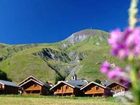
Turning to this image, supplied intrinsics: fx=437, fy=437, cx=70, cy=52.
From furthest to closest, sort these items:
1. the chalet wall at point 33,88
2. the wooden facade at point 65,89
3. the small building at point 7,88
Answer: the chalet wall at point 33,88 < the wooden facade at point 65,89 < the small building at point 7,88

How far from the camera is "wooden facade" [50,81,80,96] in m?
109

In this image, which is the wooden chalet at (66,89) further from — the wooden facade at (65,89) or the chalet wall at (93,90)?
the chalet wall at (93,90)

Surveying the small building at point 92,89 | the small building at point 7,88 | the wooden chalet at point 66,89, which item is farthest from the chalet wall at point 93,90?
the small building at point 7,88

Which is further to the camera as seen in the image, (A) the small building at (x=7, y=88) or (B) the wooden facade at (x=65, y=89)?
(B) the wooden facade at (x=65, y=89)

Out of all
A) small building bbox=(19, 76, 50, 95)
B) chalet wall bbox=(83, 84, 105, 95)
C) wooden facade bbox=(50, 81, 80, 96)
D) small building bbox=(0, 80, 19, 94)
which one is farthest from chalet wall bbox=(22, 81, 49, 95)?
chalet wall bbox=(83, 84, 105, 95)

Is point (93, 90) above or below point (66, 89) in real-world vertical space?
below

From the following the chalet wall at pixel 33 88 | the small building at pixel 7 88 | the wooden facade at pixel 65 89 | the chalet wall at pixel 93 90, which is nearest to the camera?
the small building at pixel 7 88

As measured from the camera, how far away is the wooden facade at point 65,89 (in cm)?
10931

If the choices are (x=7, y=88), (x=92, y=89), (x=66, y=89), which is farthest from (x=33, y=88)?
(x=92, y=89)

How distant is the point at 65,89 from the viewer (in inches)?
4345

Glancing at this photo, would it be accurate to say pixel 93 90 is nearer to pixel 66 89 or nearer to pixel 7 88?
pixel 66 89

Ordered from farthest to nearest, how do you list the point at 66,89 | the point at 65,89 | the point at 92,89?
1. the point at 65,89
2. the point at 66,89
3. the point at 92,89

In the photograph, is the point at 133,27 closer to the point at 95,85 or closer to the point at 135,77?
the point at 135,77

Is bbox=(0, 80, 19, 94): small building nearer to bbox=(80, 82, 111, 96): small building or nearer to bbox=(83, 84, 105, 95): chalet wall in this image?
bbox=(80, 82, 111, 96): small building
